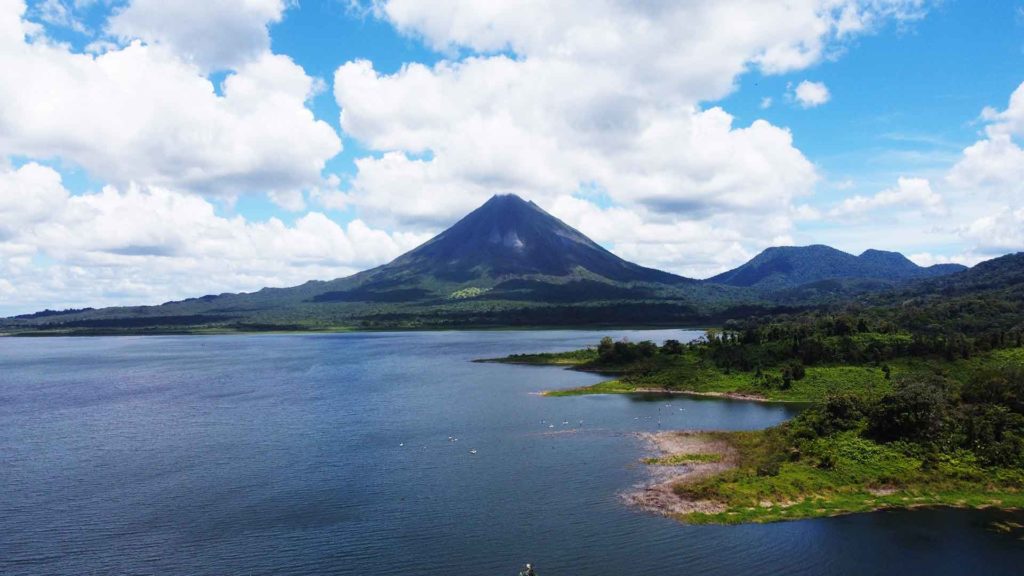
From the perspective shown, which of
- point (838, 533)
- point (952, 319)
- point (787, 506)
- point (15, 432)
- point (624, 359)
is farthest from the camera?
point (952, 319)

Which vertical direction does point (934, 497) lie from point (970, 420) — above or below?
below

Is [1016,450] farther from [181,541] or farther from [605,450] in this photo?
[181,541]

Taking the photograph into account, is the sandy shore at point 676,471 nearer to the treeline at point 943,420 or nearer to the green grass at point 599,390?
the treeline at point 943,420

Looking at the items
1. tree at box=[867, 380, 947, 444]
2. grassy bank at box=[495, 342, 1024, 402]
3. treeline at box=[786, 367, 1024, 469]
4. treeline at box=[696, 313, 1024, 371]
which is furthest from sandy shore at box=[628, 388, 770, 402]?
tree at box=[867, 380, 947, 444]

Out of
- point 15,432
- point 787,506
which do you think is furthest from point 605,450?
point 15,432

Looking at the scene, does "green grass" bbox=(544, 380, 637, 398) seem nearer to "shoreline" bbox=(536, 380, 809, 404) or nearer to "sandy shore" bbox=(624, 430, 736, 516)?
"shoreline" bbox=(536, 380, 809, 404)

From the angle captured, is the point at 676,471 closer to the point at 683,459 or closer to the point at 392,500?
the point at 683,459
